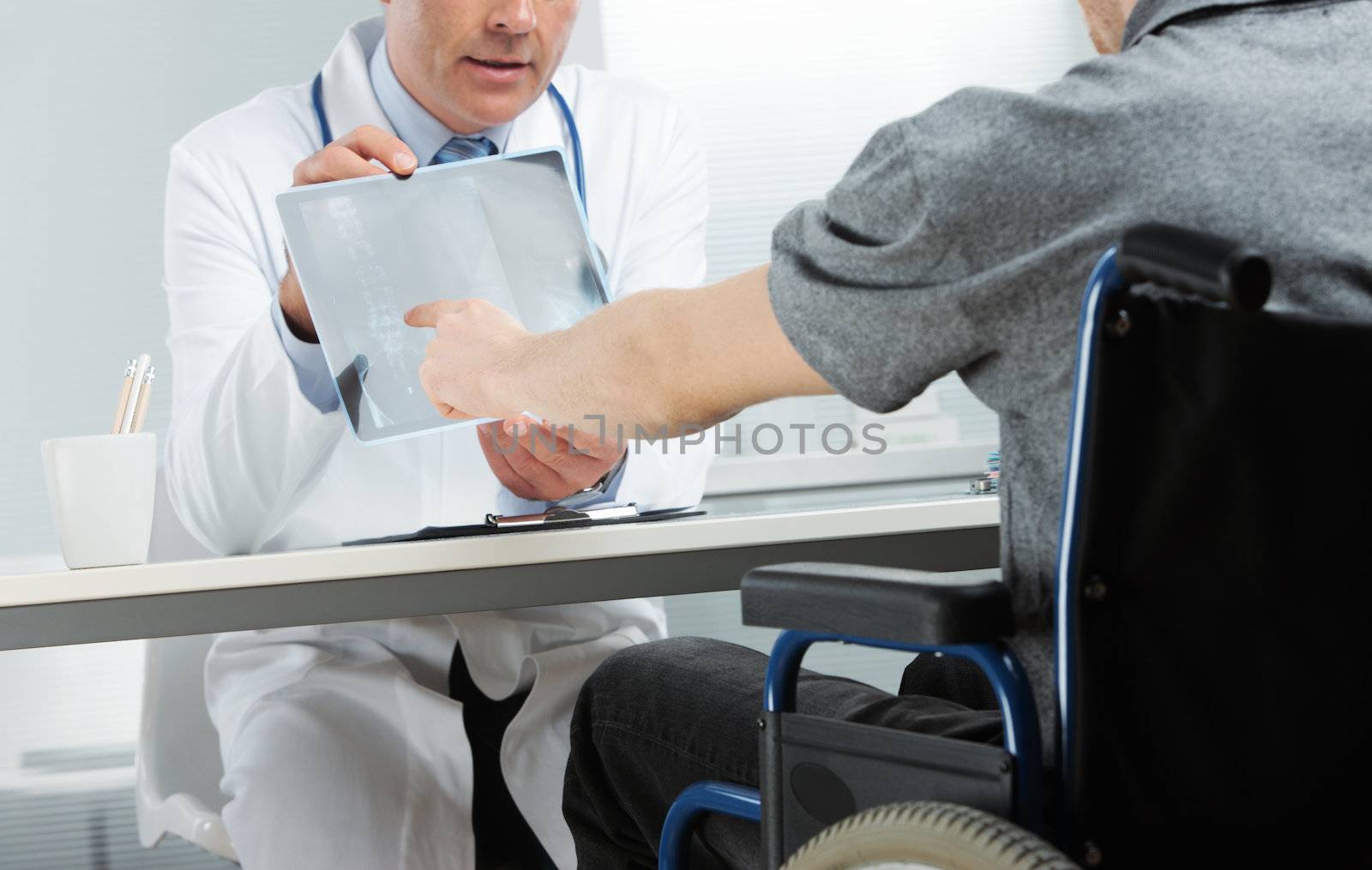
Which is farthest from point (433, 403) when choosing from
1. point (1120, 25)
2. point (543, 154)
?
point (1120, 25)

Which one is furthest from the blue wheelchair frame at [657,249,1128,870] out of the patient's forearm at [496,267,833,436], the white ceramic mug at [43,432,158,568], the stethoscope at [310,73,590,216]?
the stethoscope at [310,73,590,216]

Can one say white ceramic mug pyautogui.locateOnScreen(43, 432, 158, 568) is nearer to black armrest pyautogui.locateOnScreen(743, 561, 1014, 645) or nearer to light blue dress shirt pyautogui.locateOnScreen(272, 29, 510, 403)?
black armrest pyautogui.locateOnScreen(743, 561, 1014, 645)

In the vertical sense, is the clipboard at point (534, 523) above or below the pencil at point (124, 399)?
below

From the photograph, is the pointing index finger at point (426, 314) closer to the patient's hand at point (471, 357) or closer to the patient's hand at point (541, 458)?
the patient's hand at point (471, 357)

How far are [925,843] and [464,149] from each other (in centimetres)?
144

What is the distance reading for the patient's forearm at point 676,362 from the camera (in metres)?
0.73

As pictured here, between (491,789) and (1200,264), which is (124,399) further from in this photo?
(1200,264)

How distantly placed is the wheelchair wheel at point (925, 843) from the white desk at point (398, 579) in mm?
334

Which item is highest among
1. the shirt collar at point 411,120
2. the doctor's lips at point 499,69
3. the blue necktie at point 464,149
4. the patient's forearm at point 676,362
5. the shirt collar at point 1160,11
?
the shirt collar at point 1160,11

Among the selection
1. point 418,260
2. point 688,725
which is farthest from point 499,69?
point 688,725

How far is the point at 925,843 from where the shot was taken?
0.58 metres

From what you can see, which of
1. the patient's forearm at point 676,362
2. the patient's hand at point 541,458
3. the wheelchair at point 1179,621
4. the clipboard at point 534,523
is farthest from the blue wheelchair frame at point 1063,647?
the patient's hand at point 541,458

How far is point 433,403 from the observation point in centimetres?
122

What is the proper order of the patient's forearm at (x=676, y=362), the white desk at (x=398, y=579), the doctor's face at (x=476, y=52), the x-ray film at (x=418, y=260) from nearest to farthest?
the patient's forearm at (x=676, y=362)
the white desk at (x=398, y=579)
the x-ray film at (x=418, y=260)
the doctor's face at (x=476, y=52)
